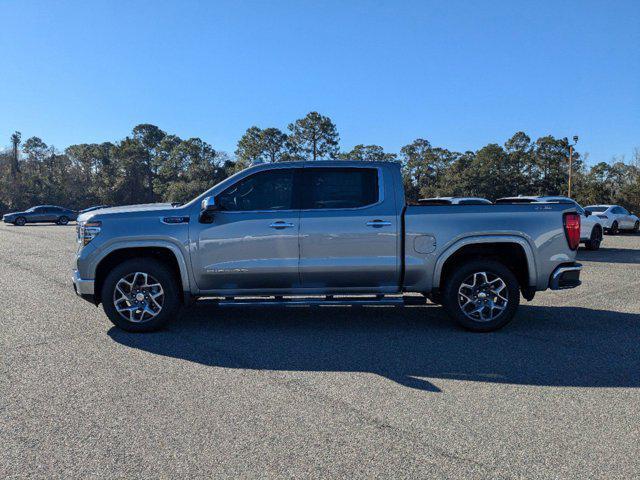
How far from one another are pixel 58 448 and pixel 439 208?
4.41 m

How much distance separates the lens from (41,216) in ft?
134

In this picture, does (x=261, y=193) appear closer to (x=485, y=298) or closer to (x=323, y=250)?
(x=323, y=250)

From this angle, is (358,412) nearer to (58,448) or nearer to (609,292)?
(58,448)

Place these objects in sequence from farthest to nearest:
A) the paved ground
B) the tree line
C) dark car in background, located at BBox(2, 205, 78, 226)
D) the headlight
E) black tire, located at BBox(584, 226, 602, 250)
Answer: the tree line, dark car in background, located at BBox(2, 205, 78, 226), black tire, located at BBox(584, 226, 602, 250), the headlight, the paved ground

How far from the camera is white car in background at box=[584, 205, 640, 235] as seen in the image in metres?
23.2

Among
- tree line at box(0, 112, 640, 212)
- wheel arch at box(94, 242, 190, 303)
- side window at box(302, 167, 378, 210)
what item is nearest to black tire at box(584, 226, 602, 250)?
side window at box(302, 167, 378, 210)

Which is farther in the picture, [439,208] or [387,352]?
[439,208]

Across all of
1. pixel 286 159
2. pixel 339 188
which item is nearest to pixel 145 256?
pixel 339 188

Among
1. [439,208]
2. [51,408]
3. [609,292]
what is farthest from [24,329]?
[609,292]

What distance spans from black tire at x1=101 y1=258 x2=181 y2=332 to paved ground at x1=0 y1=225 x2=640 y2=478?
0.15 meters

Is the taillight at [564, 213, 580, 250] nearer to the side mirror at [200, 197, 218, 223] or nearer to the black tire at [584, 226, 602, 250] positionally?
the side mirror at [200, 197, 218, 223]

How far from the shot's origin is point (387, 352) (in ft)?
16.7

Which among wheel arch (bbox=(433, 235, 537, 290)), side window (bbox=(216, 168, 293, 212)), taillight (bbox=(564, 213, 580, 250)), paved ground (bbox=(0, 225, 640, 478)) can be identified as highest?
side window (bbox=(216, 168, 293, 212))

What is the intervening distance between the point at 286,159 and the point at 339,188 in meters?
55.6
